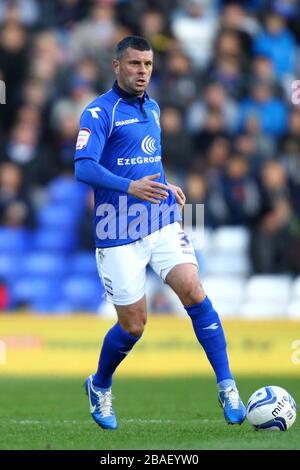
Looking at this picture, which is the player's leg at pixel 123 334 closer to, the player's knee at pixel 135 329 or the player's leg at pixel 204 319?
the player's knee at pixel 135 329

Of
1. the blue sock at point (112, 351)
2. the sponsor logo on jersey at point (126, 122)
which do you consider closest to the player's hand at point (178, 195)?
the sponsor logo on jersey at point (126, 122)

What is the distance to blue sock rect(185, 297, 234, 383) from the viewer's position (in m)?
7.70

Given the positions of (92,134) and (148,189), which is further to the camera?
(92,134)

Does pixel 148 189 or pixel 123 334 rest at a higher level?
pixel 148 189

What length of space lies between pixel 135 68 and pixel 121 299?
60.4 inches

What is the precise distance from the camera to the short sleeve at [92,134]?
7.63m

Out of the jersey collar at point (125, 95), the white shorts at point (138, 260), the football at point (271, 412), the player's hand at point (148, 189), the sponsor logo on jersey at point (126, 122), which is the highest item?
the jersey collar at point (125, 95)

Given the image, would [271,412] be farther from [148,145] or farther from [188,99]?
[188,99]

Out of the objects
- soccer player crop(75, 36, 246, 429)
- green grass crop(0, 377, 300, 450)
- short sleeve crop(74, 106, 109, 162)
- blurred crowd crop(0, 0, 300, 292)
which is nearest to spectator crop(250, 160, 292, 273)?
blurred crowd crop(0, 0, 300, 292)

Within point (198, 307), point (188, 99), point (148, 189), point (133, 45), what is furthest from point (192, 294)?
point (188, 99)

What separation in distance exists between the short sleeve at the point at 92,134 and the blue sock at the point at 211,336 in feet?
3.85

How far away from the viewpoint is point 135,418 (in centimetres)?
880

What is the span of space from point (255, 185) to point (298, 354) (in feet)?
7.06

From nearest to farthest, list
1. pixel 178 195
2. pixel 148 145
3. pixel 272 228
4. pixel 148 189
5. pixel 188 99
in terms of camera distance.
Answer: pixel 148 189 < pixel 178 195 < pixel 148 145 < pixel 272 228 < pixel 188 99
